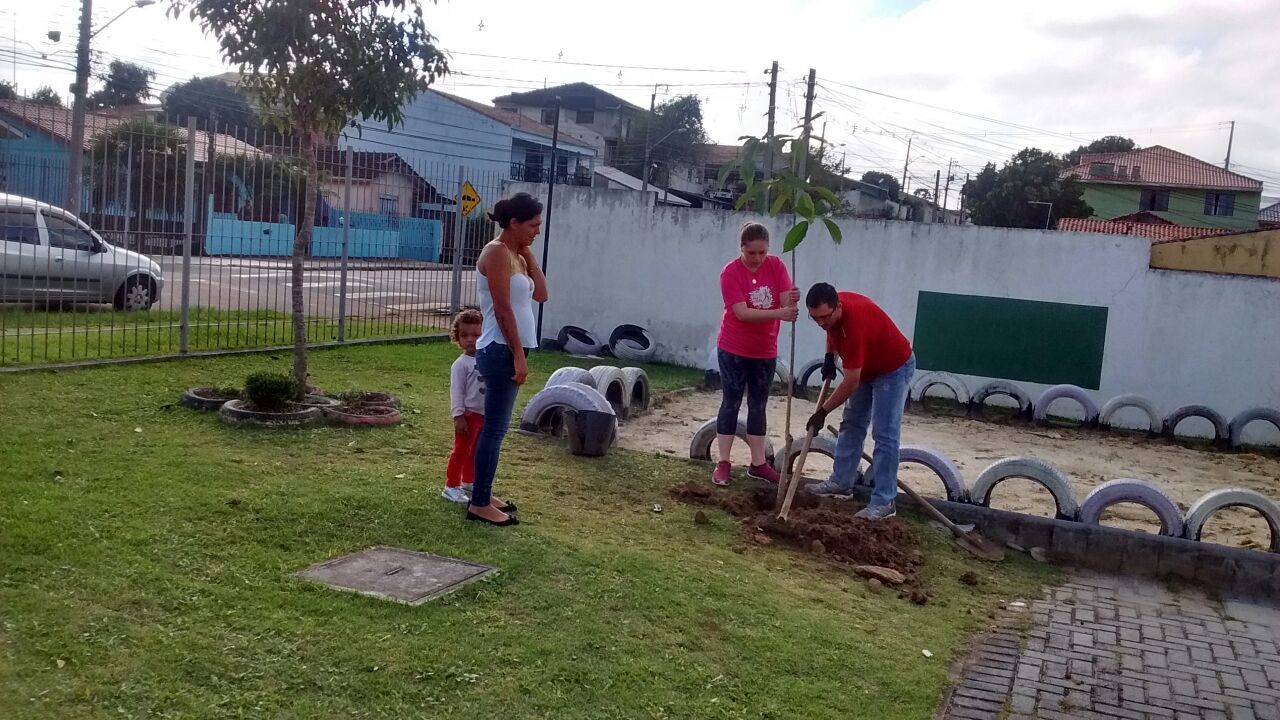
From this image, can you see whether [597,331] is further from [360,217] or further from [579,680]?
[579,680]

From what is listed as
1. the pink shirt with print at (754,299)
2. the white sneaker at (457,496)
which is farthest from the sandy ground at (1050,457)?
the white sneaker at (457,496)

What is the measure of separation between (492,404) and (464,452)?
659mm

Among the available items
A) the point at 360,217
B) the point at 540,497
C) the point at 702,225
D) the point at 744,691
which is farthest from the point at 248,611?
the point at 702,225

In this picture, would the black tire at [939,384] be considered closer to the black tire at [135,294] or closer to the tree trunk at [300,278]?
the tree trunk at [300,278]

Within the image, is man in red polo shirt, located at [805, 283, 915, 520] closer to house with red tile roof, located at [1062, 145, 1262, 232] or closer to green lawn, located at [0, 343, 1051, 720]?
green lawn, located at [0, 343, 1051, 720]

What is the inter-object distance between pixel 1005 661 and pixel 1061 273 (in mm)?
8899

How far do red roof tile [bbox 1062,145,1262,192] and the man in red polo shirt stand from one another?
55008 mm

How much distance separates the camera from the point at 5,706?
3.12m

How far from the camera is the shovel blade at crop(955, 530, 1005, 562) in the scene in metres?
6.50

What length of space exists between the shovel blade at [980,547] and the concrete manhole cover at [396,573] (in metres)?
3.26

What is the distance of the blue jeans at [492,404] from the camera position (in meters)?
5.35

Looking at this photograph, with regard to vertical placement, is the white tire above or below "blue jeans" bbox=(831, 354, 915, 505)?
below

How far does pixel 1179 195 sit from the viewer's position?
58719 mm

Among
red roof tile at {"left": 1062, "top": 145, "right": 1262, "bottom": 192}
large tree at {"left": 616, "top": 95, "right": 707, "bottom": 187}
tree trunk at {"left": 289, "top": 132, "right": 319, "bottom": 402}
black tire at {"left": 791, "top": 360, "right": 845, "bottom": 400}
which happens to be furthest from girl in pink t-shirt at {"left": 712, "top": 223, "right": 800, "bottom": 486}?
red roof tile at {"left": 1062, "top": 145, "right": 1262, "bottom": 192}
